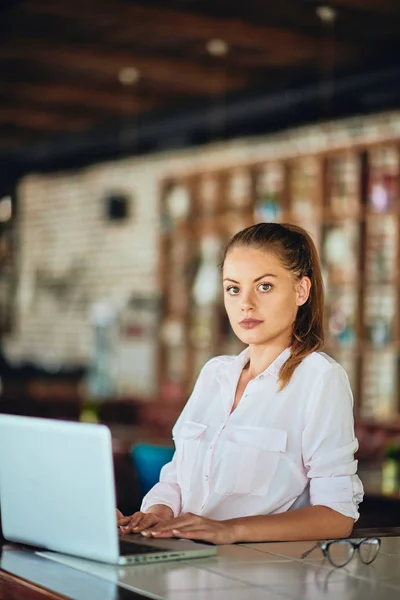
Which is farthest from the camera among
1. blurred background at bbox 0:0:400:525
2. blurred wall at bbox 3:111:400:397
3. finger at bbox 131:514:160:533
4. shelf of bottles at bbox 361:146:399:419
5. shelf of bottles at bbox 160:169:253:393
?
blurred wall at bbox 3:111:400:397

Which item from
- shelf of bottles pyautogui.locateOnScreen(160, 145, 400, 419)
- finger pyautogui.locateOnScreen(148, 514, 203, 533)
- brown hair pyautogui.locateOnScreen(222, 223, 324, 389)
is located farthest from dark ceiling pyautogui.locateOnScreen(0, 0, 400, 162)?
finger pyautogui.locateOnScreen(148, 514, 203, 533)

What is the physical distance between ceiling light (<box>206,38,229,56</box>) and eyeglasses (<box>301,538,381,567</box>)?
5.44 m

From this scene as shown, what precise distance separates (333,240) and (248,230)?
18.4ft

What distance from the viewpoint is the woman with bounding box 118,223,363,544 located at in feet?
7.45

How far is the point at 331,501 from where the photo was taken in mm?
2256

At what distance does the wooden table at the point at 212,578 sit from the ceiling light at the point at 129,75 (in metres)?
6.26

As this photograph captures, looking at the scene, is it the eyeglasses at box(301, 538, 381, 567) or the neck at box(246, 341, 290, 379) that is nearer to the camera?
the eyeglasses at box(301, 538, 381, 567)

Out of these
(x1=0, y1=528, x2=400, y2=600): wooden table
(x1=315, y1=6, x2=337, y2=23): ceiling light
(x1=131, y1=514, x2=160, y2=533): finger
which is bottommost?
(x1=0, y1=528, x2=400, y2=600): wooden table

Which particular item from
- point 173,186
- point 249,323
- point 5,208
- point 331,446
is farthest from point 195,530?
point 5,208

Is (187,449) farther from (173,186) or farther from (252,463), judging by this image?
(173,186)

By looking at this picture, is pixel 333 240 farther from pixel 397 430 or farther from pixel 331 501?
pixel 331 501

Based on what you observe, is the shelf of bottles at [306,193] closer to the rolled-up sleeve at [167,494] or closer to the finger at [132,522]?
the rolled-up sleeve at [167,494]

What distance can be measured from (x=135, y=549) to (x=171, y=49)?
228 inches

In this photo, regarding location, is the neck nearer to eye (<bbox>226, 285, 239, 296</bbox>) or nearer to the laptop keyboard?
eye (<bbox>226, 285, 239, 296</bbox>)
